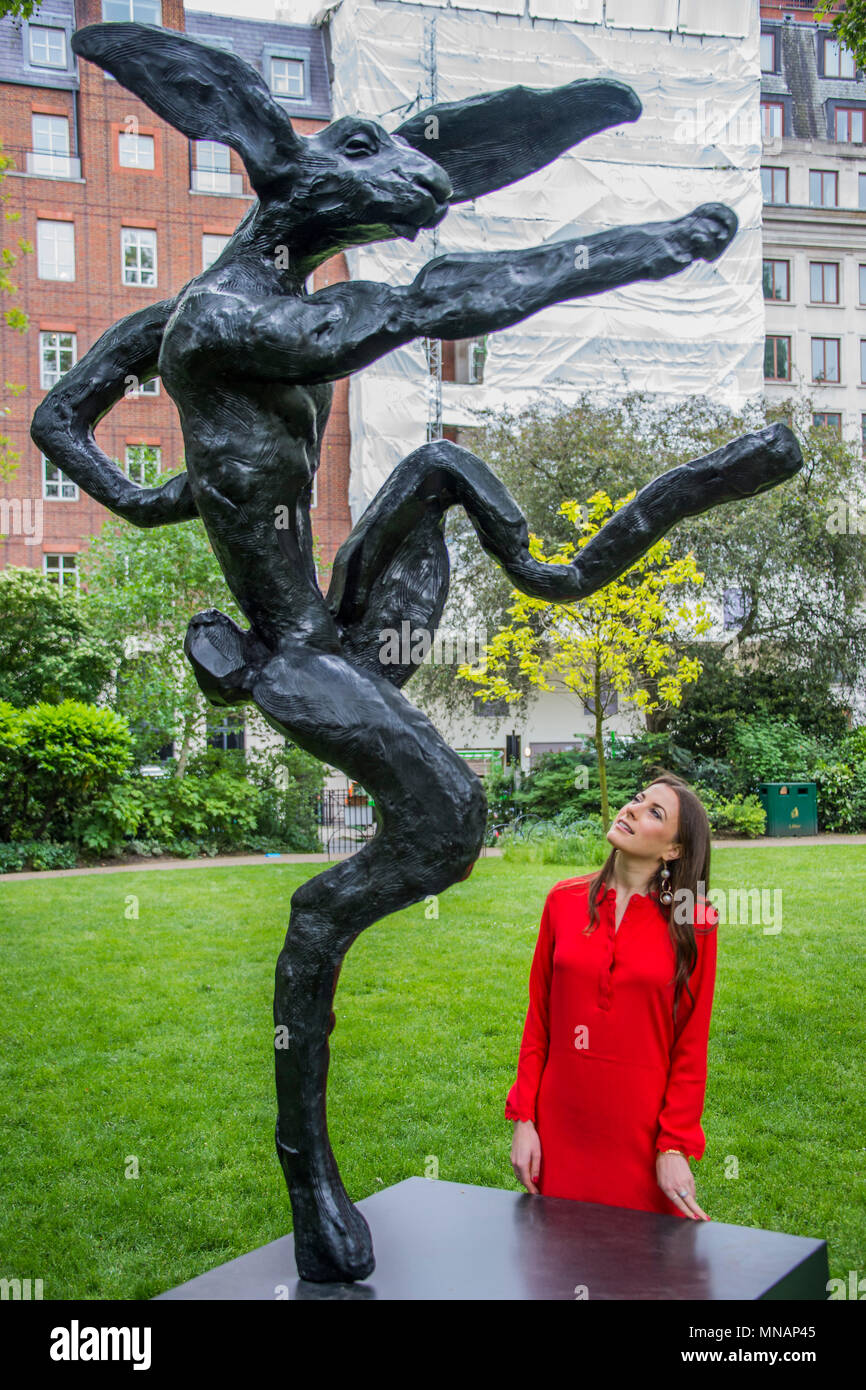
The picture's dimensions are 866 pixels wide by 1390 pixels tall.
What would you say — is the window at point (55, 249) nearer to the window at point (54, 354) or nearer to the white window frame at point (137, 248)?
the white window frame at point (137, 248)

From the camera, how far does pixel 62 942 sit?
947 centimetres

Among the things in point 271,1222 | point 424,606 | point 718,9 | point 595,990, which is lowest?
point 271,1222

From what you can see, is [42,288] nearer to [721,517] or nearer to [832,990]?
[721,517]

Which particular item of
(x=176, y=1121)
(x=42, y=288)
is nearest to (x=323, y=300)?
(x=176, y=1121)

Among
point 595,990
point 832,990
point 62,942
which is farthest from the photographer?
point 62,942

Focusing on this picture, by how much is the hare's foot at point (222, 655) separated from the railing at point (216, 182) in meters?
24.7

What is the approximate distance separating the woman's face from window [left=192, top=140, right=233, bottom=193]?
24.8 metres

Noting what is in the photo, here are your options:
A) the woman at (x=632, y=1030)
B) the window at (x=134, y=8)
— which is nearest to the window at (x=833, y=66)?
the window at (x=134, y=8)

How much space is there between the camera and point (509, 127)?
2771mm

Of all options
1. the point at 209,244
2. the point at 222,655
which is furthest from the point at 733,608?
the point at 222,655

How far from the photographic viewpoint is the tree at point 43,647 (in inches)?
601

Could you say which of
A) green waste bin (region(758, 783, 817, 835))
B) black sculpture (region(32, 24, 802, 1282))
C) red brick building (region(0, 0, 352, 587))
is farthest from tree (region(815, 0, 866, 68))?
red brick building (region(0, 0, 352, 587))

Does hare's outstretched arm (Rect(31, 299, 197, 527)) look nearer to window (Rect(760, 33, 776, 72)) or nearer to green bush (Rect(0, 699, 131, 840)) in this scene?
green bush (Rect(0, 699, 131, 840))

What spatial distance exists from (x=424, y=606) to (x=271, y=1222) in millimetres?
3047
